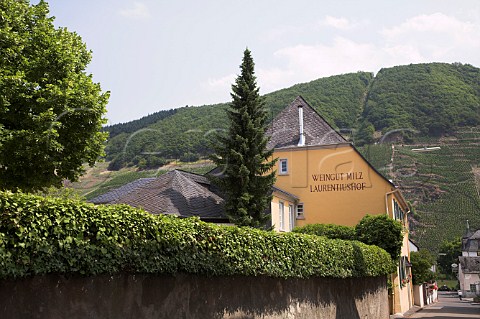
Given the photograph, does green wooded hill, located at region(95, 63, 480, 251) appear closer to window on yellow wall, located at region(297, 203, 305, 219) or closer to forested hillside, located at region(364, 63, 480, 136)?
forested hillside, located at region(364, 63, 480, 136)

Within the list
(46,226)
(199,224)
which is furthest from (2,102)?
(46,226)

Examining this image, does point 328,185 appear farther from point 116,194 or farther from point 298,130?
point 116,194

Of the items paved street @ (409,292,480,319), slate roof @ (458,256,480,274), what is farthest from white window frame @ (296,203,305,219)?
slate roof @ (458,256,480,274)

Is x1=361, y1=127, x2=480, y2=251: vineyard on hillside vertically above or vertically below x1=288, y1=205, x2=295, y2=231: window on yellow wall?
above

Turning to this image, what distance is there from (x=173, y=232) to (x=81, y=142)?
1198cm

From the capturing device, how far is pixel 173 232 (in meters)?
9.79

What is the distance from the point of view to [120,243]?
856 centimetres

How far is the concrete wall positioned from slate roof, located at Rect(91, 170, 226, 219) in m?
9.99

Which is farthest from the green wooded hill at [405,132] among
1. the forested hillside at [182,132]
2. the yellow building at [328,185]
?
the yellow building at [328,185]

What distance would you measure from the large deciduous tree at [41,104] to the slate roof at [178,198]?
474cm

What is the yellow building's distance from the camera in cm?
3139

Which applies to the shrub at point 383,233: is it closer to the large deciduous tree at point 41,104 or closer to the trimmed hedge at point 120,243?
the trimmed hedge at point 120,243

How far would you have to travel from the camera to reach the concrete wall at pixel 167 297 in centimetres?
732

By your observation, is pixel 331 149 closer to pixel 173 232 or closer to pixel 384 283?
pixel 384 283
